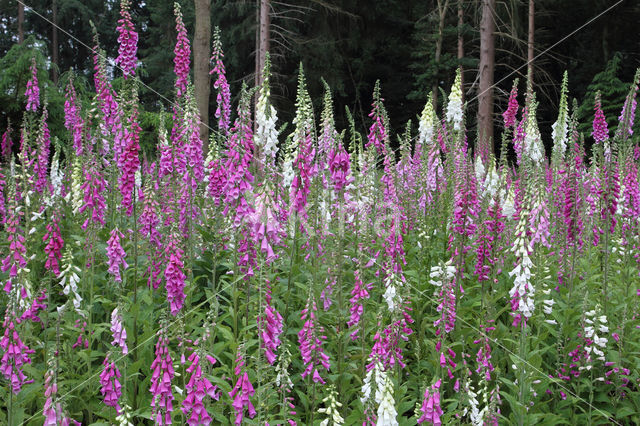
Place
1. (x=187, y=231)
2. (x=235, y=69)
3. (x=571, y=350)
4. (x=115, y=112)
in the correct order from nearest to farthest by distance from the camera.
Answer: (x=571, y=350)
(x=187, y=231)
(x=115, y=112)
(x=235, y=69)

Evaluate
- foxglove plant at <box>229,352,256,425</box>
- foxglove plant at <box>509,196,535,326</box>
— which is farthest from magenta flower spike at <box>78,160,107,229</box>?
foxglove plant at <box>509,196,535,326</box>

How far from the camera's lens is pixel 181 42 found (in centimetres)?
629

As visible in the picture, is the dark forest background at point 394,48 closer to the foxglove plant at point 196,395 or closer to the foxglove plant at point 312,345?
the foxglove plant at point 312,345

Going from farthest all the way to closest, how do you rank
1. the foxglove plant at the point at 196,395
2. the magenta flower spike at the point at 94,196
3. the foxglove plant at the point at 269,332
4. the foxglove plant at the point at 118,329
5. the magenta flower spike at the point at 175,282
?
1. the magenta flower spike at the point at 94,196
2. the magenta flower spike at the point at 175,282
3. the foxglove plant at the point at 118,329
4. the foxglove plant at the point at 269,332
5. the foxglove plant at the point at 196,395

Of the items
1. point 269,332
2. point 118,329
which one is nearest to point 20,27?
point 118,329

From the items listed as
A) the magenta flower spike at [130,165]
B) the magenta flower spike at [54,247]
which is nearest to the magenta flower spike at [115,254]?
the magenta flower spike at [54,247]

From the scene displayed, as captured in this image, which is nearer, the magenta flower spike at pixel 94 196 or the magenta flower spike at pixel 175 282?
the magenta flower spike at pixel 175 282

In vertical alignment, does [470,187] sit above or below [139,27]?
below

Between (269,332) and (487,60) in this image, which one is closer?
(269,332)

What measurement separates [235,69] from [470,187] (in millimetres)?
23310

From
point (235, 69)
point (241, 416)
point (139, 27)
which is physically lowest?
point (241, 416)

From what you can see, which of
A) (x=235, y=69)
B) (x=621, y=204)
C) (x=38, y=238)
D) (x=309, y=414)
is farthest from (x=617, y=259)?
(x=235, y=69)

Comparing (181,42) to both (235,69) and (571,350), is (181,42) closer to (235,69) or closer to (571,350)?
(571,350)

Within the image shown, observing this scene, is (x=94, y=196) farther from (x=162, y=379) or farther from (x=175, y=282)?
(x=162, y=379)
